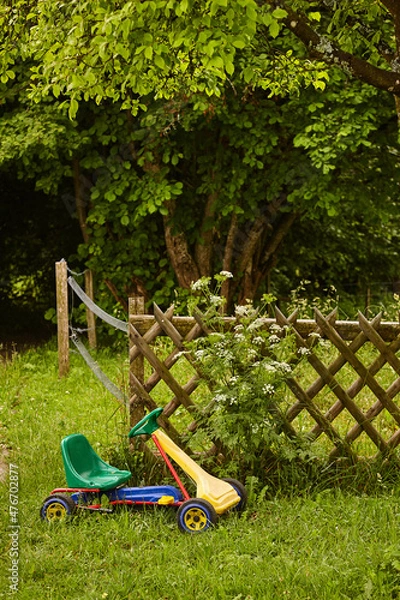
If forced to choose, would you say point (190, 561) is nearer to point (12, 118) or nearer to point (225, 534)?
point (225, 534)

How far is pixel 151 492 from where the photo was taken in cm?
477

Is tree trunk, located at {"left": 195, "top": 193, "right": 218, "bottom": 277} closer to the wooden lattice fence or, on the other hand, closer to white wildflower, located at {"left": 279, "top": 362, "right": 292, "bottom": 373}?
the wooden lattice fence

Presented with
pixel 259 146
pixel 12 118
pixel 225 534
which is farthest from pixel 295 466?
pixel 12 118

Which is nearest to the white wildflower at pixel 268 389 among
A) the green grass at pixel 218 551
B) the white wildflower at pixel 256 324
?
the white wildflower at pixel 256 324

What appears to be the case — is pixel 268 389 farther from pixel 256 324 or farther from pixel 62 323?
pixel 62 323

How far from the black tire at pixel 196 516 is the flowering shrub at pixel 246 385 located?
0.49 m

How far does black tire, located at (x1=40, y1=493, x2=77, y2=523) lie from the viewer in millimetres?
4703

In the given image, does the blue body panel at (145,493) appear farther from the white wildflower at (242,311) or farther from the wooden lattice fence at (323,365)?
the white wildflower at (242,311)

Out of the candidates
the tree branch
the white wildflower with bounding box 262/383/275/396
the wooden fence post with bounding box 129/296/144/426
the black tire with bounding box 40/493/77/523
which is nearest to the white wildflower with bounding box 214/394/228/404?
the white wildflower with bounding box 262/383/275/396

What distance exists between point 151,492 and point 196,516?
0.37 meters

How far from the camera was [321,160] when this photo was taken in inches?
366

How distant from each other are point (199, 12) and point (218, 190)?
6.56m

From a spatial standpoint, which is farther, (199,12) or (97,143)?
(97,143)

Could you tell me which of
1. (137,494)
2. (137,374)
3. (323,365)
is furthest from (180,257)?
(137,494)
